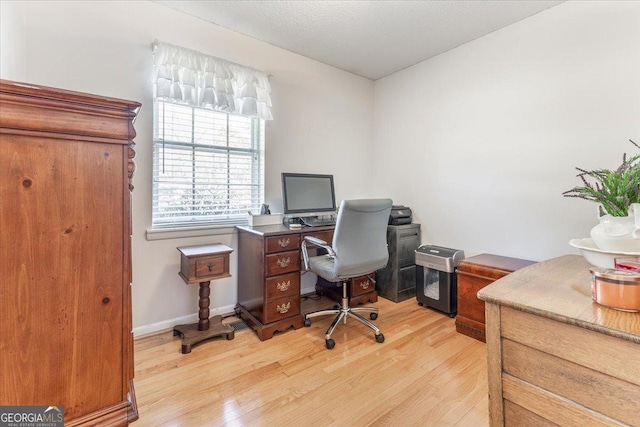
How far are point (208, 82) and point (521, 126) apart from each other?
265 centimetres

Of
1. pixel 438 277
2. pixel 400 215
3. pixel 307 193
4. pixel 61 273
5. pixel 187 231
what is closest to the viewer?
pixel 61 273

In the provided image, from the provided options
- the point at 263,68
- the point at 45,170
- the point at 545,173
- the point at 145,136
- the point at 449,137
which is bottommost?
the point at 45,170

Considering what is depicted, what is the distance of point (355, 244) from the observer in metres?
2.14

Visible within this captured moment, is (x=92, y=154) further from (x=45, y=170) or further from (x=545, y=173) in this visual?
(x=545, y=173)

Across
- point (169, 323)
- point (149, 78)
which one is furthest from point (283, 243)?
point (149, 78)

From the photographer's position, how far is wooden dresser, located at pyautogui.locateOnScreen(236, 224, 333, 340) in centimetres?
221

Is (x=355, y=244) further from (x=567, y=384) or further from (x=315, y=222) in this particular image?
(x=567, y=384)

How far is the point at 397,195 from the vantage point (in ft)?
11.3

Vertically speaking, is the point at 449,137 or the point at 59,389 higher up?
the point at 449,137

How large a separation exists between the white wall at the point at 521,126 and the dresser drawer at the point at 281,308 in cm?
166

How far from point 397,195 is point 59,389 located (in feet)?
10.6

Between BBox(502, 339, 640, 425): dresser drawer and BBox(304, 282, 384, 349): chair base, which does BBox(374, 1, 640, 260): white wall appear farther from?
BBox(502, 339, 640, 425): dresser drawer

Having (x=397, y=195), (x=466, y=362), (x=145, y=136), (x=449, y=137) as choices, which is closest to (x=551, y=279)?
(x=466, y=362)

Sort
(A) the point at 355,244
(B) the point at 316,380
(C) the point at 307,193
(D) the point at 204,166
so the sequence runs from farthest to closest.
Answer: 1. (C) the point at 307,193
2. (D) the point at 204,166
3. (A) the point at 355,244
4. (B) the point at 316,380
